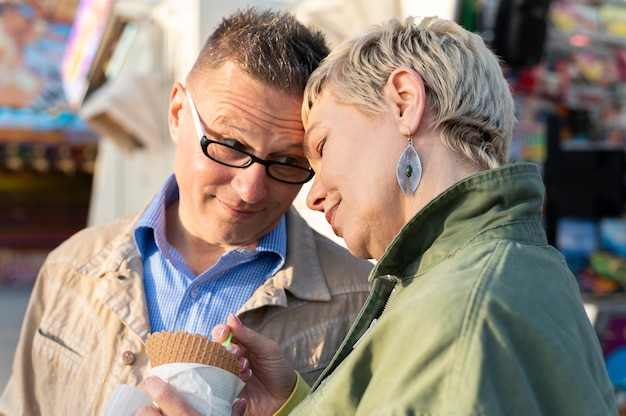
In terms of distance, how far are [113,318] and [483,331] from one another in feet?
4.18

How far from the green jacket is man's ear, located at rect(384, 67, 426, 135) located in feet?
0.67

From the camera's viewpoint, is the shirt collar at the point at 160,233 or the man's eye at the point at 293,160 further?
the shirt collar at the point at 160,233

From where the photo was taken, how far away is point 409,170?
1.40 m

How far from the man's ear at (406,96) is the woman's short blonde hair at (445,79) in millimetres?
28

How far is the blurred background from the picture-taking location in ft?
16.4

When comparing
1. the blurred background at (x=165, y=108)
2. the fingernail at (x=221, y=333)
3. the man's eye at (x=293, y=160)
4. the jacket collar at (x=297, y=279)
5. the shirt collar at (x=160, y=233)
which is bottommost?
the blurred background at (x=165, y=108)

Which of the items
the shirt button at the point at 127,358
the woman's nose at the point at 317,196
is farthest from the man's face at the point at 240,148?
the shirt button at the point at 127,358

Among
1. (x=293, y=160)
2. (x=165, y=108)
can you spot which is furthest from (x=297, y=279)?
(x=165, y=108)

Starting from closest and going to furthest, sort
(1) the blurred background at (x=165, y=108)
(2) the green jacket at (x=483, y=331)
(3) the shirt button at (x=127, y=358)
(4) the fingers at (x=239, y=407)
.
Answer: (2) the green jacket at (x=483, y=331) → (4) the fingers at (x=239, y=407) → (3) the shirt button at (x=127, y=358) → (1) the blurred background at (x=165, y=108)

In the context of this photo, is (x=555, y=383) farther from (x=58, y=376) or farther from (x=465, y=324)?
(x=58, y=376)

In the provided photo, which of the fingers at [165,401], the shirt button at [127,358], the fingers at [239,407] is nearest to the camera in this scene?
the fingers at [165,401]

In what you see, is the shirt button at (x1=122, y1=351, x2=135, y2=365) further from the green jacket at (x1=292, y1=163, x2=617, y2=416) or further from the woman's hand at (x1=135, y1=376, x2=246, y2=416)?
the green jacket at (x1=292, y1=163, x2=617, y2=416)

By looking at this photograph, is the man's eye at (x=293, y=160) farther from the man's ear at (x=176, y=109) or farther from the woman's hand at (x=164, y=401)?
the woman's hand at (x=164, y=401)

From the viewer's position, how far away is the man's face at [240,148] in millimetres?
1947
